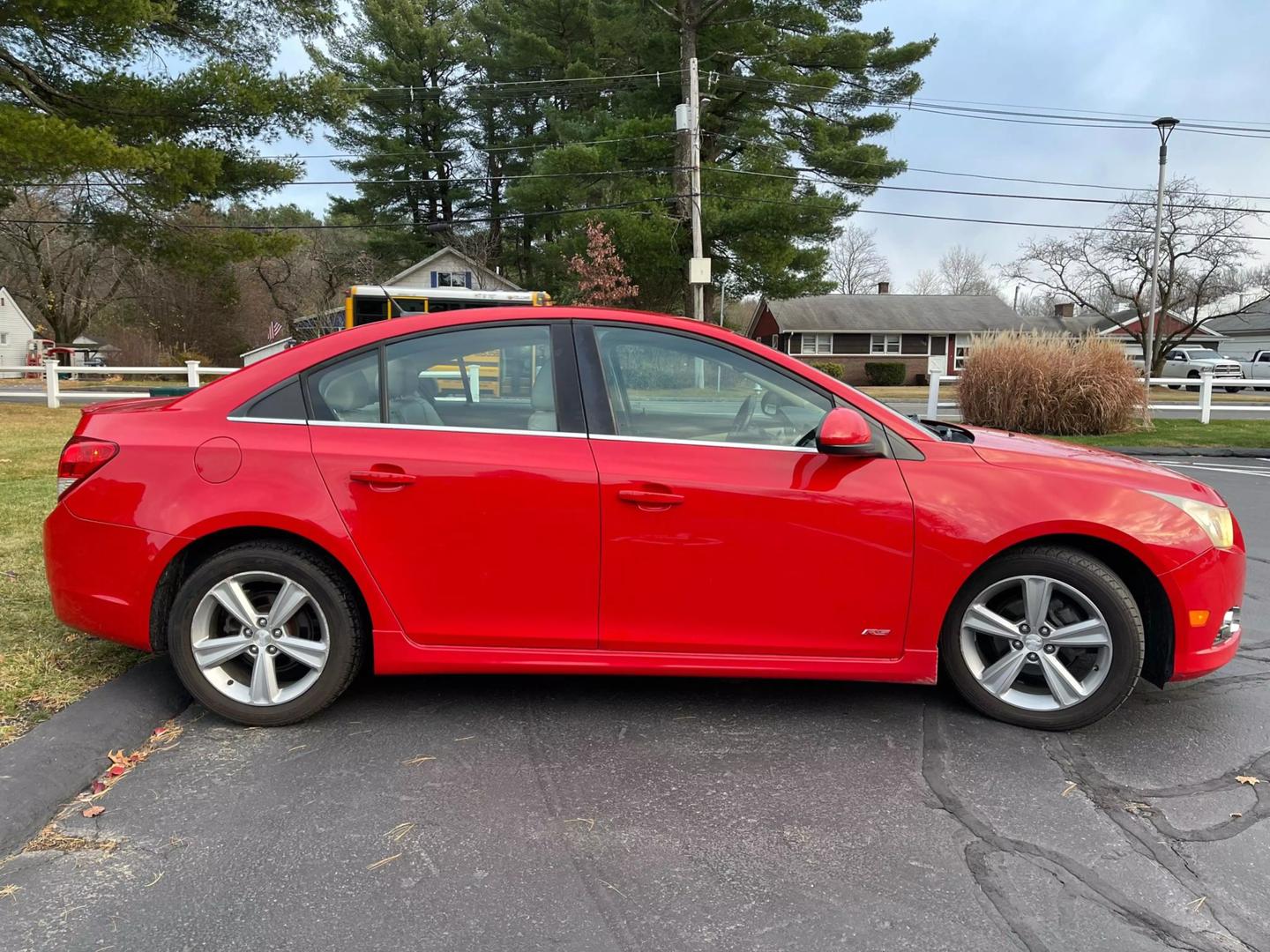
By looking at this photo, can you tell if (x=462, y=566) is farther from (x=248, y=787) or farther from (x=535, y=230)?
(x=535, y=230)

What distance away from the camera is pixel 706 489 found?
3168 millimetres

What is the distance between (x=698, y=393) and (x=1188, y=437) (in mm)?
14059

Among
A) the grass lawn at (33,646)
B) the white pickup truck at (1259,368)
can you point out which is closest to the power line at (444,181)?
the grass lawn at (33,646)

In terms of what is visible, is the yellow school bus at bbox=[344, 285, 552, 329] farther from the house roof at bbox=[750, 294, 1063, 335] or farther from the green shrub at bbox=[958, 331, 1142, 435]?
the house roof at bbox=[750, 294, 1063, 335]

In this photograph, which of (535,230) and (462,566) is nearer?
(462,566)

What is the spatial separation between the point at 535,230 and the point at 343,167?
9738 millimetres

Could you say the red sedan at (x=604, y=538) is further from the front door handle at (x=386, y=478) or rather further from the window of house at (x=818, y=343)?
the window of house at (x=818, y=343)

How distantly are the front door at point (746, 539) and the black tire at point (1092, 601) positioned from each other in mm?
284

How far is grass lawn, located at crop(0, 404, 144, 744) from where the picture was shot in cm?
337

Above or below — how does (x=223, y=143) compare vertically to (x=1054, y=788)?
above

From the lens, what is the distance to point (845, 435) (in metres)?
3.10

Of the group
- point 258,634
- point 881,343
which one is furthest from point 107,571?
point 881,343

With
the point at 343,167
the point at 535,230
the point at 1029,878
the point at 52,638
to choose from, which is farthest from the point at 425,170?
the point at 1029,878

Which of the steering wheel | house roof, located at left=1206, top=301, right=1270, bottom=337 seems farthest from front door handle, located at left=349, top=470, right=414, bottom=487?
house roof, located at left=1206, top=301, right=1270, bottom=337
